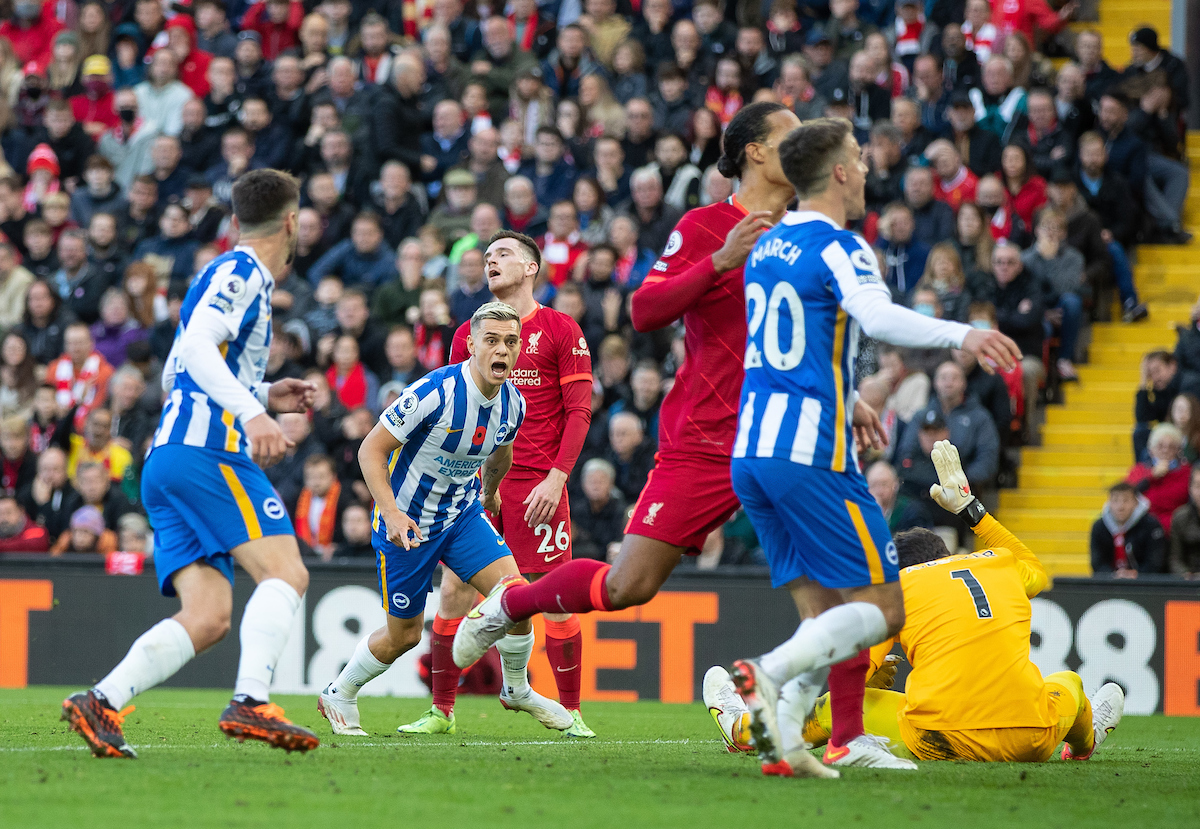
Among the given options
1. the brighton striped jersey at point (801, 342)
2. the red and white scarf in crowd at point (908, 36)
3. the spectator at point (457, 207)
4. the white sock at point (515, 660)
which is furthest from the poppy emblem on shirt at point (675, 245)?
the red and white scarf in crowd at point (908, 36)

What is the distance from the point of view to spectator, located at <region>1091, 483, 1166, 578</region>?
1151 centimetres

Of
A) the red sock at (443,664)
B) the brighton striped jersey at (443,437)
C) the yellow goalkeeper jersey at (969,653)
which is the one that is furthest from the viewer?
the red sock at (443,664)

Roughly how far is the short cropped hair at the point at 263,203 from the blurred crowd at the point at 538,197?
21.9 ft

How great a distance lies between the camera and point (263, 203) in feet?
19.5

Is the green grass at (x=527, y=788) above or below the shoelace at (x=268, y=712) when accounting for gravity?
below

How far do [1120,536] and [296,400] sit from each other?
7.84 metres

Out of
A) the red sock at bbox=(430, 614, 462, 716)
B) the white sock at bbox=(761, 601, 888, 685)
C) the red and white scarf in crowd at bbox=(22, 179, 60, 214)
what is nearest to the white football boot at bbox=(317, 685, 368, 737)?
the red sock at bbox=(430, 614, 462, 716)

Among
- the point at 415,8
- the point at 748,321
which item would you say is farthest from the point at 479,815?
the point at 415,8

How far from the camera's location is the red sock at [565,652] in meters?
7.79

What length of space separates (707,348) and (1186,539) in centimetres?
694

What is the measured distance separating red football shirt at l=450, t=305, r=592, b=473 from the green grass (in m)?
1.56

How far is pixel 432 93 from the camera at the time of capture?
56.5 ft

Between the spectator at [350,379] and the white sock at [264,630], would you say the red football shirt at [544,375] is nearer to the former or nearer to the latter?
the white sock at [264,630]

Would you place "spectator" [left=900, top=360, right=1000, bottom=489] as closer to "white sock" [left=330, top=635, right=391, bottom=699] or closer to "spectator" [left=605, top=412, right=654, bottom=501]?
"spectator" [left=605, top=412, right=654, bottom=501]
